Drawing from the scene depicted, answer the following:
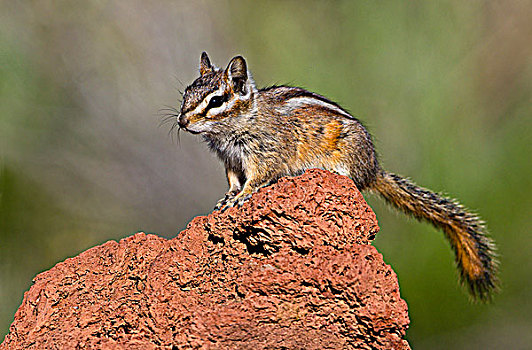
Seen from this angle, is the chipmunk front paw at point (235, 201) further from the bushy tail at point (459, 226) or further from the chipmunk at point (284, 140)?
the bushy tail at point (459, 226)

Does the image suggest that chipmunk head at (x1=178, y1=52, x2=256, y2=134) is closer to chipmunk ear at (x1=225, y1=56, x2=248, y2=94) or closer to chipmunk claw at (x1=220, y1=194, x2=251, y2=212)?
chipmunk ear at (x1=225, y1=56, x2=248, y2=94)

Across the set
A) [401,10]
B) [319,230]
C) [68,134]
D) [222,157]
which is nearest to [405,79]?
[401,10]

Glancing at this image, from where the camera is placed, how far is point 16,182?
438cm

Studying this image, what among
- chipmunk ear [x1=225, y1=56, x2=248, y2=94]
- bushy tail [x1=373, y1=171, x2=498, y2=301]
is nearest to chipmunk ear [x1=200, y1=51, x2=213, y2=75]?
chipmunk ear [x1=225, y1=56, x2=248, y2=94]

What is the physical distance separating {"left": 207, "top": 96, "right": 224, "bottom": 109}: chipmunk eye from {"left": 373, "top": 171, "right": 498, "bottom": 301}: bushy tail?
84 centimetres

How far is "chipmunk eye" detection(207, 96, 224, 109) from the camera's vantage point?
2002 mm

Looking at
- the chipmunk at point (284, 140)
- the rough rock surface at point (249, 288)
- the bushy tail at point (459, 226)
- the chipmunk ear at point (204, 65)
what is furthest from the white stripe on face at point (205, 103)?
the bushy tail at point (459, 226)

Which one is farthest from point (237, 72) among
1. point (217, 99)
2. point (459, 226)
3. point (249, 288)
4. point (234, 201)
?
point (459, 226)

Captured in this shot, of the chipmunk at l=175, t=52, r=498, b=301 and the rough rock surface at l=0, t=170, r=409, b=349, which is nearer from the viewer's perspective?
Result: the rough rock surface at l=0, t=170, r=409, b=349

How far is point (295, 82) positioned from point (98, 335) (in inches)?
111

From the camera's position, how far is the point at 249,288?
1324 mm

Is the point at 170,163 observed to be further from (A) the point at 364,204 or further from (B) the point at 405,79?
(A) the point at 364,204

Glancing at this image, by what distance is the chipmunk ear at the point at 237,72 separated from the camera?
209cm

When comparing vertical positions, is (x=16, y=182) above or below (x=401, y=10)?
below
